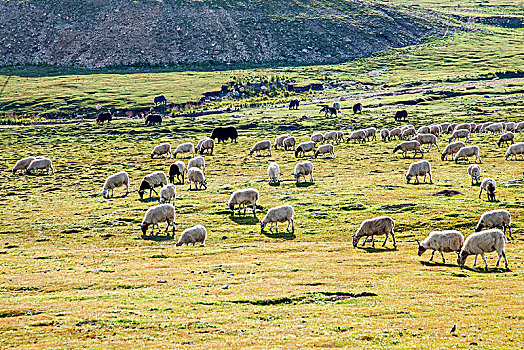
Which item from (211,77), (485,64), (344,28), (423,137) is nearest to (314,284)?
(423,137)

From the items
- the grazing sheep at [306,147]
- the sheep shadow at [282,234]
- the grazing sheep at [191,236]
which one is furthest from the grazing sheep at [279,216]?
the grazing sheep at [306,147]

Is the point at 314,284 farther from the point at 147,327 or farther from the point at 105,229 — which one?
the point at 105,229

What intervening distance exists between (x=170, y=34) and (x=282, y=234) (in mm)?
159329

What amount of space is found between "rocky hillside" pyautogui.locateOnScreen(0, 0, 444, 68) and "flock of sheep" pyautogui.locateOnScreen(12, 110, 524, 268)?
106 meters

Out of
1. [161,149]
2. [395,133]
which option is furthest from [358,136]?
[161,149]

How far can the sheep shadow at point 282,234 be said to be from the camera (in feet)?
92.0

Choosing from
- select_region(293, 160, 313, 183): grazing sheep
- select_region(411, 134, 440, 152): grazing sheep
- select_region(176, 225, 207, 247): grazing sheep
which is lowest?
select_region(176, 225, 207, 247): grazing sheep

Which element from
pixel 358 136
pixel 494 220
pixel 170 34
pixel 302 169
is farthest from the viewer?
pixel 170 34

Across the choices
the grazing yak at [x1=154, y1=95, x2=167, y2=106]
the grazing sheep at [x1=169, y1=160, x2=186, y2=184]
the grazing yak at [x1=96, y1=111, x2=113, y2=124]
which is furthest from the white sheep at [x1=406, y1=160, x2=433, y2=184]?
the grazing yak at [x1=154, y1=95, x2=167, y2=106]

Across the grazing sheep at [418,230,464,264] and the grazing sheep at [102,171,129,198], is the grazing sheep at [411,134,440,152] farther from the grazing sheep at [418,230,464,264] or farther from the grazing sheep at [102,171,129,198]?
the grazing sheep at [418,230,464,264]

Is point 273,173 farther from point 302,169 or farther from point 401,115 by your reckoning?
point 401,115

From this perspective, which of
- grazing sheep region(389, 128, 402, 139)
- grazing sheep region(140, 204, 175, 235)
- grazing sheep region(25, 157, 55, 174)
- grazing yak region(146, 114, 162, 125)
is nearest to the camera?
grazing sheep region(140, 204, 175, 235)

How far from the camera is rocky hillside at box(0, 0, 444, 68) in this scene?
539ft

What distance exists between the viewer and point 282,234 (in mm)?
28641
